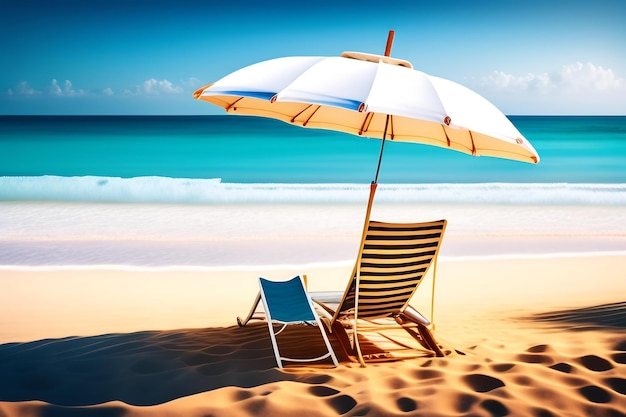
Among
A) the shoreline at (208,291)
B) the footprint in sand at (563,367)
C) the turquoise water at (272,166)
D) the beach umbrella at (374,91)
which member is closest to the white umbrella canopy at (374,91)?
the beach umbrella at (374,91)

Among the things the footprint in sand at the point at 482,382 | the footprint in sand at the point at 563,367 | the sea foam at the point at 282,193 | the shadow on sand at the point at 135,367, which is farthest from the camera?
the sea foam at the point at 282,193

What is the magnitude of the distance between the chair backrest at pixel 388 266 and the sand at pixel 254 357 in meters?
0.43

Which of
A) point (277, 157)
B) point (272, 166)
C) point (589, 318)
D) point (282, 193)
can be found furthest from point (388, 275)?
point (277, 157)

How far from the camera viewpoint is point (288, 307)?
4.59 metres

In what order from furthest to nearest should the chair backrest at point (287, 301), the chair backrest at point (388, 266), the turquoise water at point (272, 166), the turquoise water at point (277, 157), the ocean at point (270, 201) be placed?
1. the turquoise water at point (277, 157)
2. the turquoise water at point (272, 166)
3. the ocean at point (270, 201)
4. the chair backrest at point (287, 301)
5. the chair backrest at point (388, 266)

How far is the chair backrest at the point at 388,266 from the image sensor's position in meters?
4.26

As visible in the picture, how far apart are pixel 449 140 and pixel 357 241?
5182mm

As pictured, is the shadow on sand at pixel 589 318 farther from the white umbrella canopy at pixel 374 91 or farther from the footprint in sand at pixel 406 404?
the footprint in sand at pixel 406 404

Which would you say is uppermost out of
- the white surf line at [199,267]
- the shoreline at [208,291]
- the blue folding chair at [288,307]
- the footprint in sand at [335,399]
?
the blue folding chair at [288,307]

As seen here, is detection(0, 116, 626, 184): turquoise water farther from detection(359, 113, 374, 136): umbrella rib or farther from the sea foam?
detection(359, 113, 374, 136): umbrella rib

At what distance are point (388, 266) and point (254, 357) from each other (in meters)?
Answer: 1.11

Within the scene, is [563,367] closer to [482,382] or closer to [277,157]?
[482,382]

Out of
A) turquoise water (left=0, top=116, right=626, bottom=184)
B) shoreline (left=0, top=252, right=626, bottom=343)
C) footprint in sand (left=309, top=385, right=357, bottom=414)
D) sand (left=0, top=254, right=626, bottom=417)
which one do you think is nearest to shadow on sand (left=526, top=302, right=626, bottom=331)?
sand (left=0, top=254, right=626, bottom=417)

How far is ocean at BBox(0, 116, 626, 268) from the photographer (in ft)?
31.6
